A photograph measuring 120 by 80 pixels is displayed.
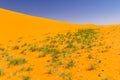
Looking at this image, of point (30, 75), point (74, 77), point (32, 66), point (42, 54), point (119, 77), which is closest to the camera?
point (119, 77)

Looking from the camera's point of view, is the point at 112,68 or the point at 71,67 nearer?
the point at 112,68

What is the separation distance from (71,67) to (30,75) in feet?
7.27

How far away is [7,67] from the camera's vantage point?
14.2 m

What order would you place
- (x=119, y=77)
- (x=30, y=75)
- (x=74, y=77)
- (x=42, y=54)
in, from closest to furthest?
1. (x=119, y=77)
2. (x=74, y=77)
3. (x=30, y=75)
4. (x=42, y=54)

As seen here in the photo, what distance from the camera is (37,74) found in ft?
40.0

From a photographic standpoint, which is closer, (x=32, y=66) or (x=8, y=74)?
(x=8, y=74)

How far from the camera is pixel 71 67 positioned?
12562 mm

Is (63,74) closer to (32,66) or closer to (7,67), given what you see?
(32,66)

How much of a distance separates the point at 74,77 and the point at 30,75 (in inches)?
95.1

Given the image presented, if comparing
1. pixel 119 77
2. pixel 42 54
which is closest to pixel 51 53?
pixel 42 54

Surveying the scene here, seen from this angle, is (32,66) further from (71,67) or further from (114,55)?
(114,55)

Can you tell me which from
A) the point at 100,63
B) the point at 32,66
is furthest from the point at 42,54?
the point at 100,63

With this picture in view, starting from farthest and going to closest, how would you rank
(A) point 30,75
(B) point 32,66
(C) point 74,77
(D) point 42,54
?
(D) point 42,54
(B) point 32,66
(A) point 30,75
(C) point 74,77

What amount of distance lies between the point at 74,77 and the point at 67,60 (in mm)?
3213
